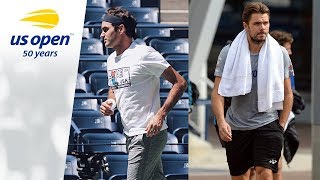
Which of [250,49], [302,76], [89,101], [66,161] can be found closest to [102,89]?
[89,101]

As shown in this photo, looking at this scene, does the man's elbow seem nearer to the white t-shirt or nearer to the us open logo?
the white t-shirt

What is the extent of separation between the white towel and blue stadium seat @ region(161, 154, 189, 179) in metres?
0.80

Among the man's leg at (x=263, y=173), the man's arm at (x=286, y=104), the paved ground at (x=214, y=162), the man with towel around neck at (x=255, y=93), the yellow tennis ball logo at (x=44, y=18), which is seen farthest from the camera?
the paved ground at (x=214, y=162)

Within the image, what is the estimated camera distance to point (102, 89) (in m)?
6.87

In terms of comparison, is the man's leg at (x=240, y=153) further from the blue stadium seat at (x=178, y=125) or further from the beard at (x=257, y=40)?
the blue stadium seat at (x=178, y=125)

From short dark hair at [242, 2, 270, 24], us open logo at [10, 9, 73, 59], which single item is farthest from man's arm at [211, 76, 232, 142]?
us open logo at [10, 9, 73, 59]

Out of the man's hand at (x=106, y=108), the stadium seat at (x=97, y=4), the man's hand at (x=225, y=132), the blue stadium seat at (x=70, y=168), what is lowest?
the blue stadium seat at (x=70, y=168)

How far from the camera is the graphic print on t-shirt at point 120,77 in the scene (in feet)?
22.4

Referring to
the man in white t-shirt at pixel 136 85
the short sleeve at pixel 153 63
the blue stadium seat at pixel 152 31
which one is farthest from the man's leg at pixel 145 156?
the blue stadium seat at pixel 152 31

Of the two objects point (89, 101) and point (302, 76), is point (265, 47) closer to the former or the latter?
point (89, 101)

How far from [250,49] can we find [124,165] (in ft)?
4.39

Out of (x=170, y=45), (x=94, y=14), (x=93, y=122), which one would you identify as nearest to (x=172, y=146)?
(x=93, y=122)

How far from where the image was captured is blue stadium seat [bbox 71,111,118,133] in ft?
22.4

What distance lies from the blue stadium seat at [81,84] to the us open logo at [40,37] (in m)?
0.22
